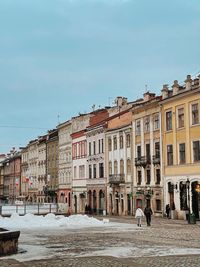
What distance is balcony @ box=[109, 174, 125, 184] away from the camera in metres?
63.3

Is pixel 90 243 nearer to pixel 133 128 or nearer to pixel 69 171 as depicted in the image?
pixel 133 128

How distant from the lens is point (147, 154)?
57.2 meters

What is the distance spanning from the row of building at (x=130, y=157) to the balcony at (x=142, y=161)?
8 cm

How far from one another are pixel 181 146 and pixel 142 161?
7.69 metres

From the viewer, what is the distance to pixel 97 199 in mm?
71625

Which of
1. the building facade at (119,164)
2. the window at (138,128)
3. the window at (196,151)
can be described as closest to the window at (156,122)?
the window at (138,128)

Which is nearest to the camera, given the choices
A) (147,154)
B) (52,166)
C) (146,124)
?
(147,154)

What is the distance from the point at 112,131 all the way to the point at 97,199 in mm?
10586

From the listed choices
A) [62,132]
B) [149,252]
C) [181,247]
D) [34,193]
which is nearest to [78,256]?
[149,252]

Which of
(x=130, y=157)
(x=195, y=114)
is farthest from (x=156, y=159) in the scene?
(x=195, y=114)

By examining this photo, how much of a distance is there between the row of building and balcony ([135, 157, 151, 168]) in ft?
0.25

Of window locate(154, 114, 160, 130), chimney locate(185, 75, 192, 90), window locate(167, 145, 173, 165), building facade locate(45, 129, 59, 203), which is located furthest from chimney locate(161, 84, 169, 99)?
building facade locate(45, 129, 59, 203)

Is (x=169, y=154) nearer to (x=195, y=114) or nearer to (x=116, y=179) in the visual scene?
(x=195, y=114)

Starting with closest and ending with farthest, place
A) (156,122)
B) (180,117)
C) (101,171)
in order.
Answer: (180,117)
(156,122)
(101,171)
